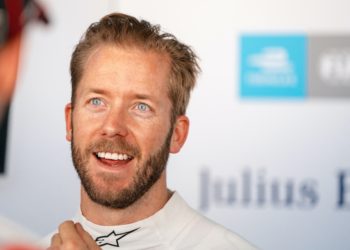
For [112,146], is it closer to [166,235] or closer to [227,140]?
[166,235]

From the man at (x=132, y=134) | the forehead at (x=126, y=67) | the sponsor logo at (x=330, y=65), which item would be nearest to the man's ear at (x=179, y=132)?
the man at (x=132, y=134)

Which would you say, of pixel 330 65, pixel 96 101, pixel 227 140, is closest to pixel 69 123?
pixel 96 101

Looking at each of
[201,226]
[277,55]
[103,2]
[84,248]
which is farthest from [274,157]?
[84,248]

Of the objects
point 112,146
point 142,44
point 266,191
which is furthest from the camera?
point 266,191

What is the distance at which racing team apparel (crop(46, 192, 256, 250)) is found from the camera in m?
1.76

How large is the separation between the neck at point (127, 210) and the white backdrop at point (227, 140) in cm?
106

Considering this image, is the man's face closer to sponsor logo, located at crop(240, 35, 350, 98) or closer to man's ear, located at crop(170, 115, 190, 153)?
man's ear, located at crop(170, 115, 190, 153)

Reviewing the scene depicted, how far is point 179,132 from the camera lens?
1.86 metres

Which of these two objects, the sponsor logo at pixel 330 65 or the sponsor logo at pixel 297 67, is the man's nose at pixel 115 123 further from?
the sponsor logo at pixel 330 65

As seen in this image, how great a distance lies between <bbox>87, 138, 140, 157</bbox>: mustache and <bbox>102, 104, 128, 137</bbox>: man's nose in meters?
0.02

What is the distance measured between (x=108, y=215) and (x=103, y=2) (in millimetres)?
1397

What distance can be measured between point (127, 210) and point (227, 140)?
116 centimetres

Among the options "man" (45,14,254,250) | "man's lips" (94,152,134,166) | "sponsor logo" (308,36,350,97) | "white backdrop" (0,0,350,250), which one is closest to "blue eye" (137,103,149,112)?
"man" (45,14,254,250)

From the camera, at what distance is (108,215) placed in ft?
5.80
